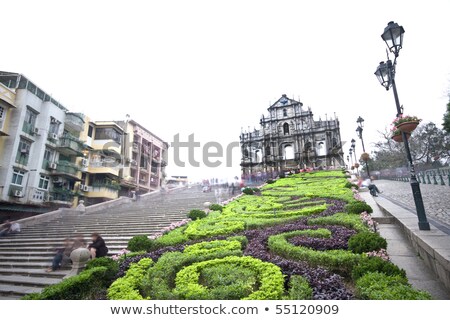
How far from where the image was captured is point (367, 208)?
9.24 meters

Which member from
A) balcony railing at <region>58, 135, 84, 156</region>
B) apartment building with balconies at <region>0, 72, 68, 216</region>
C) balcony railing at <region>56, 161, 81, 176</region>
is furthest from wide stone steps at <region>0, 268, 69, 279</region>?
balcony railing at <region>58, 135, 84, 156</region>

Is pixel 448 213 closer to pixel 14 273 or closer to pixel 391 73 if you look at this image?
pixel 391 73

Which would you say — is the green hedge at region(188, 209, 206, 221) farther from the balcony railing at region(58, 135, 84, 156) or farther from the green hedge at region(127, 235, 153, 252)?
the balcony railing at region(58, 135, 84, 156)

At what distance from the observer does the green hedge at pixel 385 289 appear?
3457 millimetres

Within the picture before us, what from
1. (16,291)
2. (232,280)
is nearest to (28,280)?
(16,291)

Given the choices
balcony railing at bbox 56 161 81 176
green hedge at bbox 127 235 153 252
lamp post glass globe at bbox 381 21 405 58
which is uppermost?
lamp post glass globe at bbox 381 21 405 58

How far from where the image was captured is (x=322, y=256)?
5.29m

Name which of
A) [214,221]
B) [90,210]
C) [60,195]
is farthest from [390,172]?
[60,195]

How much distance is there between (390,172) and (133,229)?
39.8 metres

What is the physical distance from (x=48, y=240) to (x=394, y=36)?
15.9 meters

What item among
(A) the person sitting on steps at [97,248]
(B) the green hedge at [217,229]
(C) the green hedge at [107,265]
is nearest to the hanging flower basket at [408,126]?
(B) the green hedge at [217,229]

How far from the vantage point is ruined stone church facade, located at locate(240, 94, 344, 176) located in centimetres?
5094

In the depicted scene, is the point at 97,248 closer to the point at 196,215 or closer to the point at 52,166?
the point at 196,215

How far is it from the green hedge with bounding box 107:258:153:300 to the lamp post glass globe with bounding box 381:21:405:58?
28.9ft
